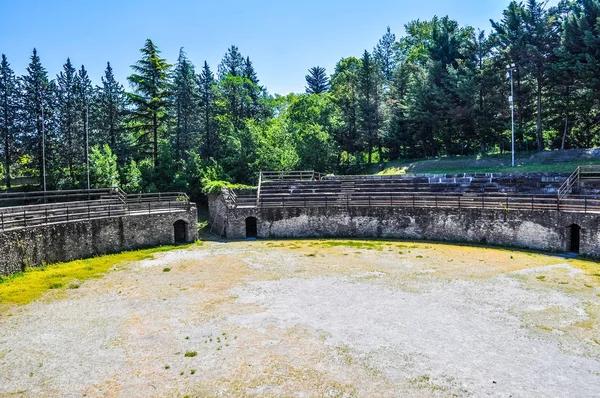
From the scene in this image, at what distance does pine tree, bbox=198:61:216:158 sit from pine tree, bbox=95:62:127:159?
933cm

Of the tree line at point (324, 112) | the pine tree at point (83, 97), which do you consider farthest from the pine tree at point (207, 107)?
the pine tree at point (83, 97)

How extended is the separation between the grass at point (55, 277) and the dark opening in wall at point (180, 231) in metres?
3.68

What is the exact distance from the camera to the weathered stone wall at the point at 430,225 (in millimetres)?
20438

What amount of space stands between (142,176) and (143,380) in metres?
32.1

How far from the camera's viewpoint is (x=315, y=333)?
11.2 meters

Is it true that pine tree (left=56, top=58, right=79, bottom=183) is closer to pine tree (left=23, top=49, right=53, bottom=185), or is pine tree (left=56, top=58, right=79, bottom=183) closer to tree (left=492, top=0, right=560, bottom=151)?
pine tree (left=23, top=49, right=53, bottom=185)

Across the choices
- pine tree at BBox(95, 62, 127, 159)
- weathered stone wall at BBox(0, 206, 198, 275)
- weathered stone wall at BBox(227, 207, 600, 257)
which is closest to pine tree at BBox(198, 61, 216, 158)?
pine tree at BBox(95, 62, 127, 159)

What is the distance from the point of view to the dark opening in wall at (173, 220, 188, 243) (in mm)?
25500

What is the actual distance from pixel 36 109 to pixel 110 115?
24.5 ft

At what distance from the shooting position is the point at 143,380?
8930mm

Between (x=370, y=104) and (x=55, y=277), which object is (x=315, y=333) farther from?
(x=370, y=104)

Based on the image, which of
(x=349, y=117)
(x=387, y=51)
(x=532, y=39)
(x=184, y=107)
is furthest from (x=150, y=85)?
(x=387, y=51)

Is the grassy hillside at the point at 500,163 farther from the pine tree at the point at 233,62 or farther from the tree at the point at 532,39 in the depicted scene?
the pine tree at the point at 233,62

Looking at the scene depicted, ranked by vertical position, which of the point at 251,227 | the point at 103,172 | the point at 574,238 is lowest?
the point at 574,238
